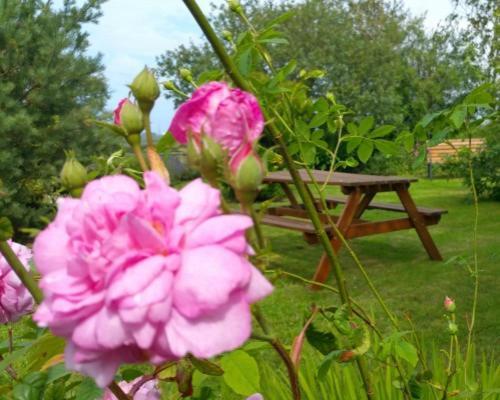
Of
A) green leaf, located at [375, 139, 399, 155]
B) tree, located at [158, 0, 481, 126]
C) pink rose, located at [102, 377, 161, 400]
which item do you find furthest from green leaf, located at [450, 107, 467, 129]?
tree, located at [158, 0, 481, 126]

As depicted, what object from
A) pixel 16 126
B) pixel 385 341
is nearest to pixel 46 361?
pixel 385 341

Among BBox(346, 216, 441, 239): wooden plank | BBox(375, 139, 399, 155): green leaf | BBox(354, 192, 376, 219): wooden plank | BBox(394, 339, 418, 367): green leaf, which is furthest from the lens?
BBox(354, 192, 376, 219): wooden plank

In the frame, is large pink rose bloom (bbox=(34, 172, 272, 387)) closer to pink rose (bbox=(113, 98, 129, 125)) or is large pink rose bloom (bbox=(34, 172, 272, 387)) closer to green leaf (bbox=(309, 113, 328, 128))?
pink rose (bbox=(113, 98, 129, 125))

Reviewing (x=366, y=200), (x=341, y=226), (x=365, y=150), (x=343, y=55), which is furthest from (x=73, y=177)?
(x=343, y=55)

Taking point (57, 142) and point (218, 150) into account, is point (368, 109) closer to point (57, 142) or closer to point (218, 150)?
point (57, 142)

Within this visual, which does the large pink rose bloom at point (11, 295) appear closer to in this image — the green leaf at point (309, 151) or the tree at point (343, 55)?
the green leaf at point (309, 151)

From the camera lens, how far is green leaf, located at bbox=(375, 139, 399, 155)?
1.09 m

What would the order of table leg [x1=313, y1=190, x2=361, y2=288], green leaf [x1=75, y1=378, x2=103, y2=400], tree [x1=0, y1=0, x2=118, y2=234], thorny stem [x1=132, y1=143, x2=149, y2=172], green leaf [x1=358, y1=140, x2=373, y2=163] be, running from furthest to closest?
tree [x1=0, y1=0, x2=118, y2=234]
table leg [x1=313, y1=190, x2=361, y2=288]
green leaf [x1=358, y1=140, x2=373, y2=163]
green leaf [x1=75, y1=378, x2=103, y2=400]
thorny stem [x1=132, y1=143, x2=149, y2=172]

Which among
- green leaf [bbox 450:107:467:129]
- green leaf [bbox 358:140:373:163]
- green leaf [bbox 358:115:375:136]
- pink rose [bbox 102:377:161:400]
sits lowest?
pink rose [bbox 102:377:161:400]

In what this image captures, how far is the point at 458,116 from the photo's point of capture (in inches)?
39.8

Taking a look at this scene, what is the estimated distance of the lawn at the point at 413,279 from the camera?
2.87 metres

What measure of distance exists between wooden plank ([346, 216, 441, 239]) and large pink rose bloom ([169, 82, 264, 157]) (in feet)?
11.5

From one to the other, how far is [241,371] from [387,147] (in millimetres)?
643

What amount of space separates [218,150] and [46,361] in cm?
26
